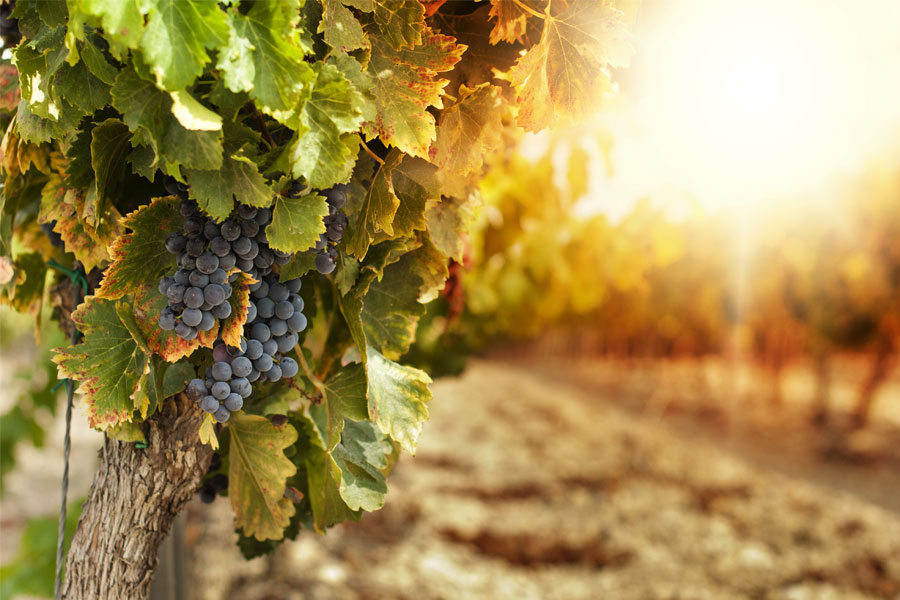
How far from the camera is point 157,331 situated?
89 centimetres

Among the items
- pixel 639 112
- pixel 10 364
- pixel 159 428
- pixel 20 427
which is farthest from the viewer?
pixel 10 364

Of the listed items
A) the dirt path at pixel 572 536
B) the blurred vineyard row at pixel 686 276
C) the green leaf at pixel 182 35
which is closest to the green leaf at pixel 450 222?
the blurred vineyard row at pixel 686 276

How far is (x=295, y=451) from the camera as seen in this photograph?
1152 mm

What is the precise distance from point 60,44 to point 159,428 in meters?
0.55

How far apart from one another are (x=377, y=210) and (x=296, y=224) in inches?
4.5

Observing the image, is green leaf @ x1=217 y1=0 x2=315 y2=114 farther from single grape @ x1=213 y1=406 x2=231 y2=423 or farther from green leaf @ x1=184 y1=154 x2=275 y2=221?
single grape @ x1=213 y1=406 x2=231 y2=423

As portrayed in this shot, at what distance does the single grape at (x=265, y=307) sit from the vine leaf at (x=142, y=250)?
127 millimetres

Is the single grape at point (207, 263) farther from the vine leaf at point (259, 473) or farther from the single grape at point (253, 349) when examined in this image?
the vine leaf at point (259, 473)

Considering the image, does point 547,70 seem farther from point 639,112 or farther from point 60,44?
point 639,112

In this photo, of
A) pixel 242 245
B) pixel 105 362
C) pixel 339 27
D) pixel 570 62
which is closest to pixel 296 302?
pixel 242 245

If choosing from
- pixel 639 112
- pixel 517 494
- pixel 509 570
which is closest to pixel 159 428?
pixel 639 112

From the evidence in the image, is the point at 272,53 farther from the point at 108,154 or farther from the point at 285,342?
the point at 285,342

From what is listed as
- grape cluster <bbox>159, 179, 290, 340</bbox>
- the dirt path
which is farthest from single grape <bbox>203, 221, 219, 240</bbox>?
the dirt path

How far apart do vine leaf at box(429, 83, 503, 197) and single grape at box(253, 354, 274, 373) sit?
13.3 inches
